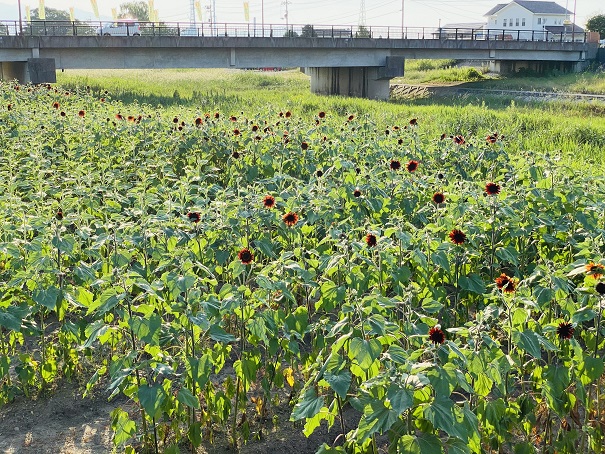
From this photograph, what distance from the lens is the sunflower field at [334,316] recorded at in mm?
3637

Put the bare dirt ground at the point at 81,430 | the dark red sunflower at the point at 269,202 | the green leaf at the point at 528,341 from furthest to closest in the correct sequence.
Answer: the dark red sunflower at the point at 269,202
the bare dirt ground at the point at 81,430
the green leaf at the point at 528,341

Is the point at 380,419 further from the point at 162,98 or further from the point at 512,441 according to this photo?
the point at 162,98

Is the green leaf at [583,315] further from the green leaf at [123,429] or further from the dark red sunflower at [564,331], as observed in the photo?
the green leaf at [123,429]

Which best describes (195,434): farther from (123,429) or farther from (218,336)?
(218,336)

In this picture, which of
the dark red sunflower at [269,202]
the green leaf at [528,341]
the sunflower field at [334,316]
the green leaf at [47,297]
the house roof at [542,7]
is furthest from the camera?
the house roof at [542,7]

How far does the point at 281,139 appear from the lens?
33.6 feet

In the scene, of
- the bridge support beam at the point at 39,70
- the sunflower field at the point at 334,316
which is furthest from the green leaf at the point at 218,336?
the bridge support beam at the point at 39,70

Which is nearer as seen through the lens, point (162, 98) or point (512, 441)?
point (512, 441)

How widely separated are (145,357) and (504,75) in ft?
179

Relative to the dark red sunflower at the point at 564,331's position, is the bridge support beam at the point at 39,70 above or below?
above

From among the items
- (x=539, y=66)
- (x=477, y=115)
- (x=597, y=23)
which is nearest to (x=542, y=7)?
(x=597, y=23)

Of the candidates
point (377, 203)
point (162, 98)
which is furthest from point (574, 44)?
point (377, 203)

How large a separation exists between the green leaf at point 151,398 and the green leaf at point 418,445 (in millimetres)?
1303

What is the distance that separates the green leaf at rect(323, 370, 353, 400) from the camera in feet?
10.9
